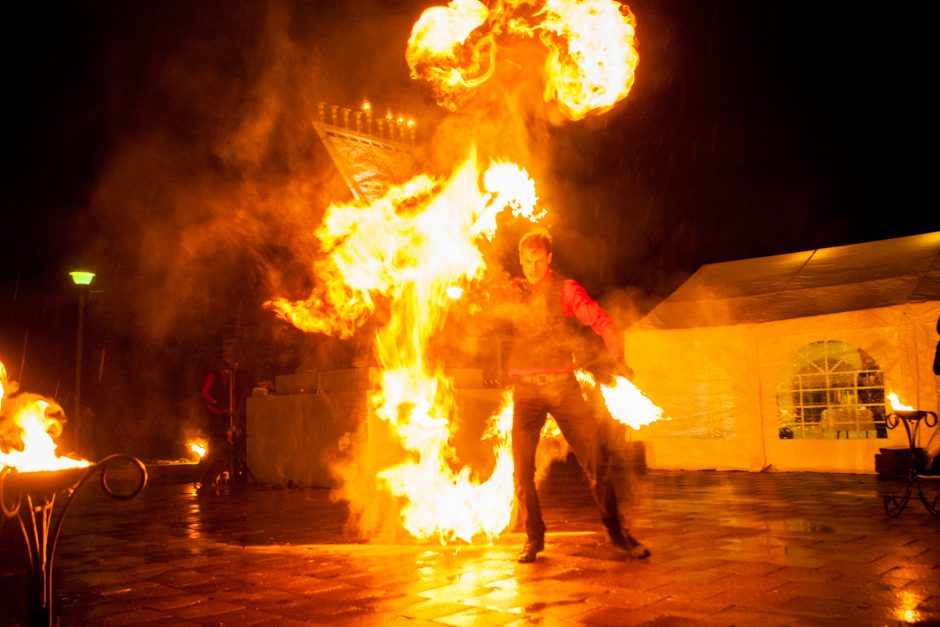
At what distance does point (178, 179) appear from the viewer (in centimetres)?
1745

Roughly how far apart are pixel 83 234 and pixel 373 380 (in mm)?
12869

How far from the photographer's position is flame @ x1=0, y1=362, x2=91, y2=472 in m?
3.45

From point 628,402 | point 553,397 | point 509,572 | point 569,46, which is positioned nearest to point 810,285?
point 569,46

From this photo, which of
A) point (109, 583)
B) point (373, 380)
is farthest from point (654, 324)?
point (109, 583)

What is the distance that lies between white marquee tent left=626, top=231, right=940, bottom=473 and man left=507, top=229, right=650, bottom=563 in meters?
8.19

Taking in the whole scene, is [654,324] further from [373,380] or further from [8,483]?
[8,483]

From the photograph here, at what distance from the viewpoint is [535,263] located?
17.1ft

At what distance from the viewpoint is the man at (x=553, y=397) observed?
4.96 metres

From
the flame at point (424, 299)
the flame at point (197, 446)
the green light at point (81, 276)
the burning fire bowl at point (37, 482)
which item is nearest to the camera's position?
the burning fire bowl at point (37, 482)

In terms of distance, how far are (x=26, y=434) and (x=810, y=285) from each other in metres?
12.5

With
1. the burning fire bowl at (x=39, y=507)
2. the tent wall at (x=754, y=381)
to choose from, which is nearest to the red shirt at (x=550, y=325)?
the burning fire bowl at (x=39, y=507)

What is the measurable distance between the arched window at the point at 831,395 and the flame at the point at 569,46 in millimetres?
7288

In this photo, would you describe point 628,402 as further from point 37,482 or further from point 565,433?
point 37,482

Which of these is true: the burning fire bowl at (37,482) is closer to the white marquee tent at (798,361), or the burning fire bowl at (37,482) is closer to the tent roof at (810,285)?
the white marquee tent at (798,361)
